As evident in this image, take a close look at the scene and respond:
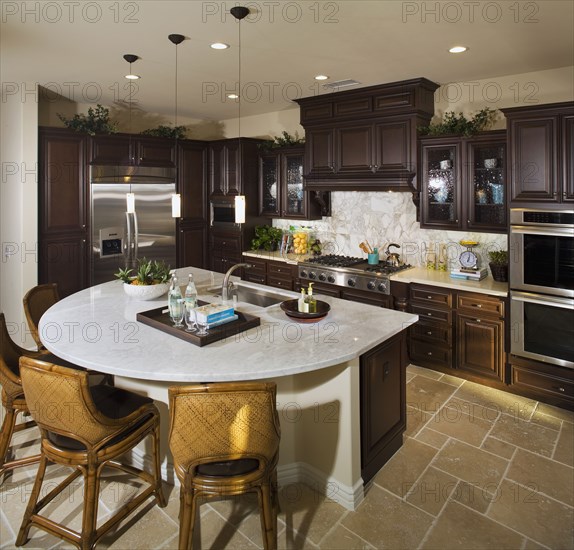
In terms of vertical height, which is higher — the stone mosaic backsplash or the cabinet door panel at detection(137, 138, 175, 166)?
the cabinet door panel at detection(137, 138, 175, 166)

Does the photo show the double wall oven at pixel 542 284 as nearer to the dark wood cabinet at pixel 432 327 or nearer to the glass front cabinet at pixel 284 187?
the dark wood cabinet at pixel 432 327

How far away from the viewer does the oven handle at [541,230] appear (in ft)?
11.3

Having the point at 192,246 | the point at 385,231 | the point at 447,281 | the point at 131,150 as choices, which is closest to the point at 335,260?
the point at 385,231

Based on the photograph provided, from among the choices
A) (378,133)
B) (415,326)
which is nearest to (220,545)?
(415,326)

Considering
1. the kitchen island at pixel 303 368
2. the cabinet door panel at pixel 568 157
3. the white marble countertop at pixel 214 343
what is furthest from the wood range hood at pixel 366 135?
the kitchen island at pixel 303 368

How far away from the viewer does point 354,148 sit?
4.86 metres

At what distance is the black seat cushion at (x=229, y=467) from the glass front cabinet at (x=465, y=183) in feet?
10.5

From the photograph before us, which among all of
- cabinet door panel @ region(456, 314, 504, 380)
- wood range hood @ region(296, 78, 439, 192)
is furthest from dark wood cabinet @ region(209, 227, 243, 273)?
cabinet door panel @ region(456, 314, 504, 380)

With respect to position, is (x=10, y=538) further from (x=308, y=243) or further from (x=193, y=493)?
(x=308, y=243)

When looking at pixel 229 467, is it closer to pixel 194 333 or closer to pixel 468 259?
pixel 194 333

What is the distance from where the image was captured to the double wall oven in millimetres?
3492

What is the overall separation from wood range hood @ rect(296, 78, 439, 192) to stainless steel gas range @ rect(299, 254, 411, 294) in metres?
0.82

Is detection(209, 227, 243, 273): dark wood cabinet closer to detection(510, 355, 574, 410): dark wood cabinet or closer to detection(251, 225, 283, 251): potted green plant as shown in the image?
detection(251, 225, 283, 251): potted green plant

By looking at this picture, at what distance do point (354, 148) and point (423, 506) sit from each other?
11.5 feet
